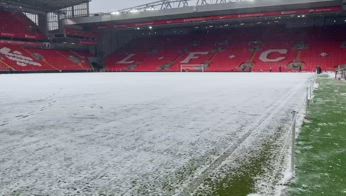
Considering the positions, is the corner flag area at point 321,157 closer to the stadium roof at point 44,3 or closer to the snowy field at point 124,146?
the snowy field at point 124,146

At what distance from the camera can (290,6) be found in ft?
127

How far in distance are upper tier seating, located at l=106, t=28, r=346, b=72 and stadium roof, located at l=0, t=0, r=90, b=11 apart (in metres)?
11.5

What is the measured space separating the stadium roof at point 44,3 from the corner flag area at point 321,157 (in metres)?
47.1

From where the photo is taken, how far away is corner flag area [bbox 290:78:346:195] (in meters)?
2.85

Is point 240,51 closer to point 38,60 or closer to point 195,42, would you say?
point 195,42

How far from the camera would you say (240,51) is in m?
46.4

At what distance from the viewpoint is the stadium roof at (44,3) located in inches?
1824

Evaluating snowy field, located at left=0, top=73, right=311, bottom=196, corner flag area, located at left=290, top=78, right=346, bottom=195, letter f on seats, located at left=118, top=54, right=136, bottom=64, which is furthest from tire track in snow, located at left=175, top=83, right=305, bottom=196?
letter f on seats, located at left=118, top=54, right=136, bottom=64

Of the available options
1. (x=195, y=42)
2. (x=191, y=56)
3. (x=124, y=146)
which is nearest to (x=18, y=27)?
(x=191, y=56)

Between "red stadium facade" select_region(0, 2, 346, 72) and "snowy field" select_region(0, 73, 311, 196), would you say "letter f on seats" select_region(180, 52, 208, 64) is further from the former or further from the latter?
"snowy field" select_region(0, 73, 311, 196)

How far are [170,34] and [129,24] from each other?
912 centimetres

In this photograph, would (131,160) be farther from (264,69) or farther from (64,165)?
(264,69)

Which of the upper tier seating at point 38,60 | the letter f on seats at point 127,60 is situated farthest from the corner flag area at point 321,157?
the letter f on seats at point 127,60

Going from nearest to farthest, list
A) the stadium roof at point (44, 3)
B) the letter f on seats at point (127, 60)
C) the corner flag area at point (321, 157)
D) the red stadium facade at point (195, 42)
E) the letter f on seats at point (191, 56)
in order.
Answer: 1. the corner flag area at point (321, 157)
2. the red stadium facade at point (195, 42)
3. the stadium roof at point (44, 3)
4. the letter f on seats at point (191, 56)
5. the letter f on seats at point (127, 60)
